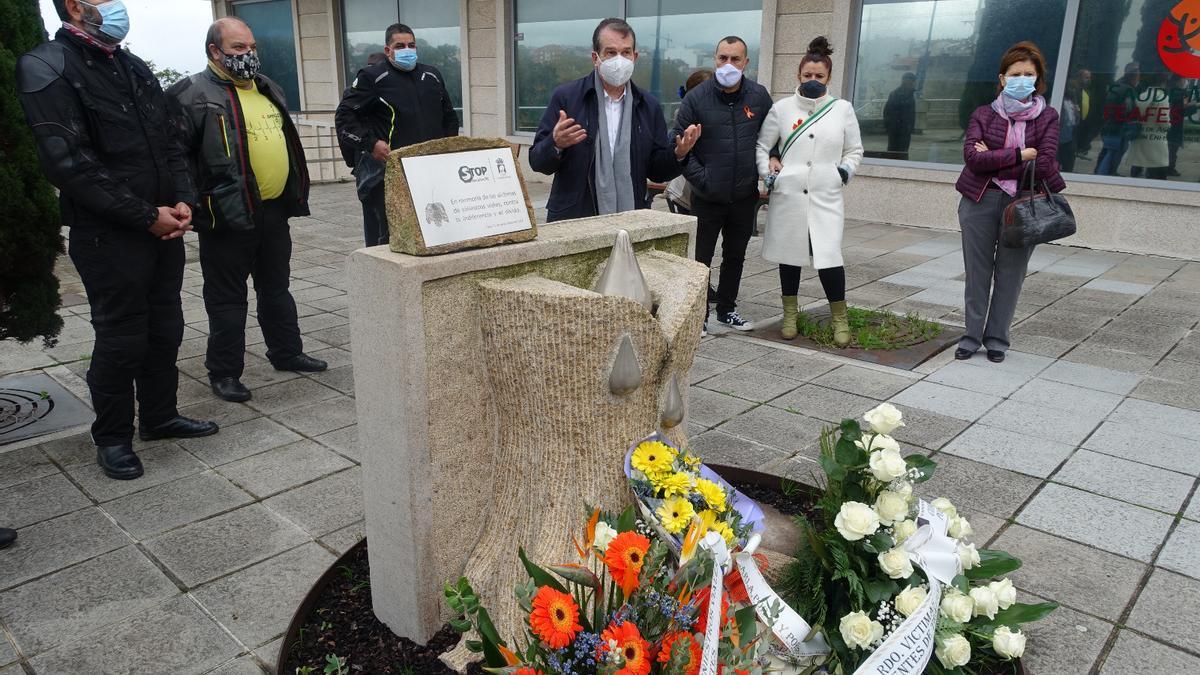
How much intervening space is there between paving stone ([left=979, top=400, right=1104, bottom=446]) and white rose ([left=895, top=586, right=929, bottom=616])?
2.45 m

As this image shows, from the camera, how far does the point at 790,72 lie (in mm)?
10539

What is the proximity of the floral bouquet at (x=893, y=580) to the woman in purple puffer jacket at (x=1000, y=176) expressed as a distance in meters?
3.10

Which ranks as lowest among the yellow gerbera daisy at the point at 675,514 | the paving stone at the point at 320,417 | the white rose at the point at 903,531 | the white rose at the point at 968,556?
the paving stone at the point at 320,417

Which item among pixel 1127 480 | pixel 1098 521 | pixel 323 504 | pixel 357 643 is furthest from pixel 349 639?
pixel 1127 480

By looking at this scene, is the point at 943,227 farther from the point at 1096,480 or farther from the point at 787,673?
the point at 787,673

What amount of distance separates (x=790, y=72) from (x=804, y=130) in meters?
5.49

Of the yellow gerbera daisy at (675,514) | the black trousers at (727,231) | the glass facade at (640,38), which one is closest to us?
the yellow gerbera daisy at (675,514)

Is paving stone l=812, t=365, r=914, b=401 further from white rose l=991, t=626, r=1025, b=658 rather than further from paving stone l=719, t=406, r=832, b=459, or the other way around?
white rose l=991, t=626, r=1025, b=658

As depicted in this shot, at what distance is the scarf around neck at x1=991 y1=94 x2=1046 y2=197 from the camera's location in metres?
4.98

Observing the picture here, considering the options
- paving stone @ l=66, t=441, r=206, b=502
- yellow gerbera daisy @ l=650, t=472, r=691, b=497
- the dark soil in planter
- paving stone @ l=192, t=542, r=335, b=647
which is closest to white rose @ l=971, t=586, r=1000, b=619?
yellow gerbera daisy @ l=650, t=472, r=691, b=497

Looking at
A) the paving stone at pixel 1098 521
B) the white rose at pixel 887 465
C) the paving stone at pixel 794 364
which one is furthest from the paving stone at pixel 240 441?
the paving stone at pixel 1098 521

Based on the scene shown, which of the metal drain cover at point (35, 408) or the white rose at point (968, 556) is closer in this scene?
the white rose at point (968, 556)

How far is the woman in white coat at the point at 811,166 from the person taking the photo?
17.9 ft

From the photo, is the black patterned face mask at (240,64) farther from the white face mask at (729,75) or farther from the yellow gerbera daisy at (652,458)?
the yellow gerbera daisy at (652,458)
